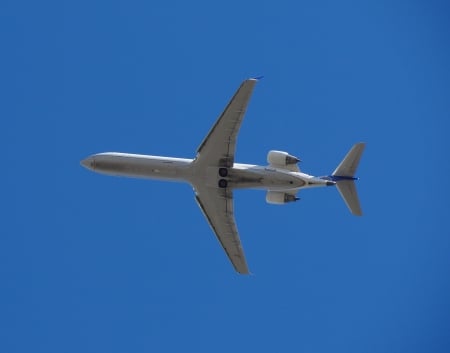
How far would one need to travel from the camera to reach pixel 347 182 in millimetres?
69500

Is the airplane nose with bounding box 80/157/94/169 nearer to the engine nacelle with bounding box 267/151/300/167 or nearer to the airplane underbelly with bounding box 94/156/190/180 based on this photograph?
the airplane underbelly with bounding box 94/156/190/180

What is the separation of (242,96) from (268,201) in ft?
34.3

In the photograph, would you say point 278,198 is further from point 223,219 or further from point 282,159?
point 223,219

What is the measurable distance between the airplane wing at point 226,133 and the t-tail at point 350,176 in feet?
32.3

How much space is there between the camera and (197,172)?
2660 inches

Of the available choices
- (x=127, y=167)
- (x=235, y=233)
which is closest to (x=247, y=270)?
(x=235, y=233)

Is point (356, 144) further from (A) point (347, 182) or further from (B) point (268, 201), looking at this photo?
(B) point (268, 201)

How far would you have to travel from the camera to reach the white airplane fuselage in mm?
65812

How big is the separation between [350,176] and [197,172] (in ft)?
44.1

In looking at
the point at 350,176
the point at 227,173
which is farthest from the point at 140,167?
the point at 350,176

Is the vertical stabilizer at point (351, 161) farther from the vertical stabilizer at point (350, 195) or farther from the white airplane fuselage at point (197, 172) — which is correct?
the white airplane fuselage at point (197, 172)

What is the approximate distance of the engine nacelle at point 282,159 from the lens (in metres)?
67.0

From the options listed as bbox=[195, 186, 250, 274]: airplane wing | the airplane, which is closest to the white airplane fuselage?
the airplane

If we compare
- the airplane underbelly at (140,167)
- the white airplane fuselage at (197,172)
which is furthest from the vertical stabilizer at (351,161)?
the airplane underbelly at (140,167)
